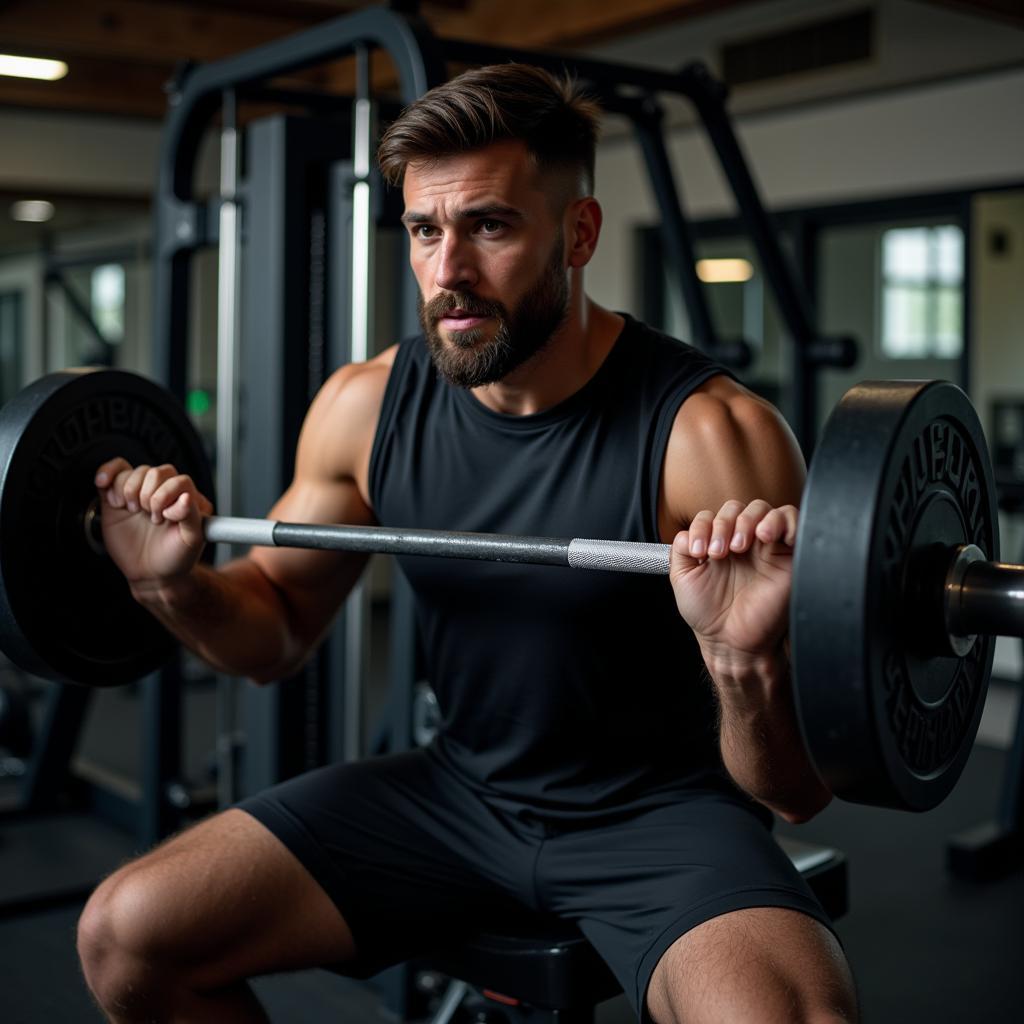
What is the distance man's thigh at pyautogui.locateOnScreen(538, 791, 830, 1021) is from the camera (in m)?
1.34

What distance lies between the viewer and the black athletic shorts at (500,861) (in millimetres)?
1380

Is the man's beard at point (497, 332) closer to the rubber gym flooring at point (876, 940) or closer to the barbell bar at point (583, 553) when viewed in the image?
the barbell bar at point (583, 553)

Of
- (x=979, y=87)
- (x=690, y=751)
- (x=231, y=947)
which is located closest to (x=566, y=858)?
(x=690, y=751)

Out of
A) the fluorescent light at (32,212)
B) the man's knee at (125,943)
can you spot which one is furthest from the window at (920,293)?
the man's knee at (125,943)

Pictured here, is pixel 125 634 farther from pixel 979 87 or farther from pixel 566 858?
pixel 979 87

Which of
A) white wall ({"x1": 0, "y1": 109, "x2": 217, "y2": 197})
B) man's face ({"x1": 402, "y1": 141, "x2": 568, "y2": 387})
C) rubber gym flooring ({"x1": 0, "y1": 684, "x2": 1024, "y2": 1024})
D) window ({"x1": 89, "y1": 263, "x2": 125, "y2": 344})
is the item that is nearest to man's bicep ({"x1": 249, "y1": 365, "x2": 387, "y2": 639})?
man's face ({"x1": 402, "y1": 141, "x2": 568, "y2": 387})

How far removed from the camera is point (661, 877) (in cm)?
142

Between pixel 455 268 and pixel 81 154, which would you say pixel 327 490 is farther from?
pixel 81 154

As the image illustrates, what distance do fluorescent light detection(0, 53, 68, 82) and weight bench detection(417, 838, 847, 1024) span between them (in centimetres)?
384

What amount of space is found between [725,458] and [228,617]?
651 millimetres

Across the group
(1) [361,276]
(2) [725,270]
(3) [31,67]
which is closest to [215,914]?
(1) [361,276]

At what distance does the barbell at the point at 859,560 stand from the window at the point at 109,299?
541cm

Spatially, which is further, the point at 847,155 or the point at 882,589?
the point at 847,155

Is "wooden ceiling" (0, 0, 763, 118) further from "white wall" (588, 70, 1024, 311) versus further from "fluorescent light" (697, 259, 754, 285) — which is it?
"fluorescent light" (697, 259, 754, 285)
